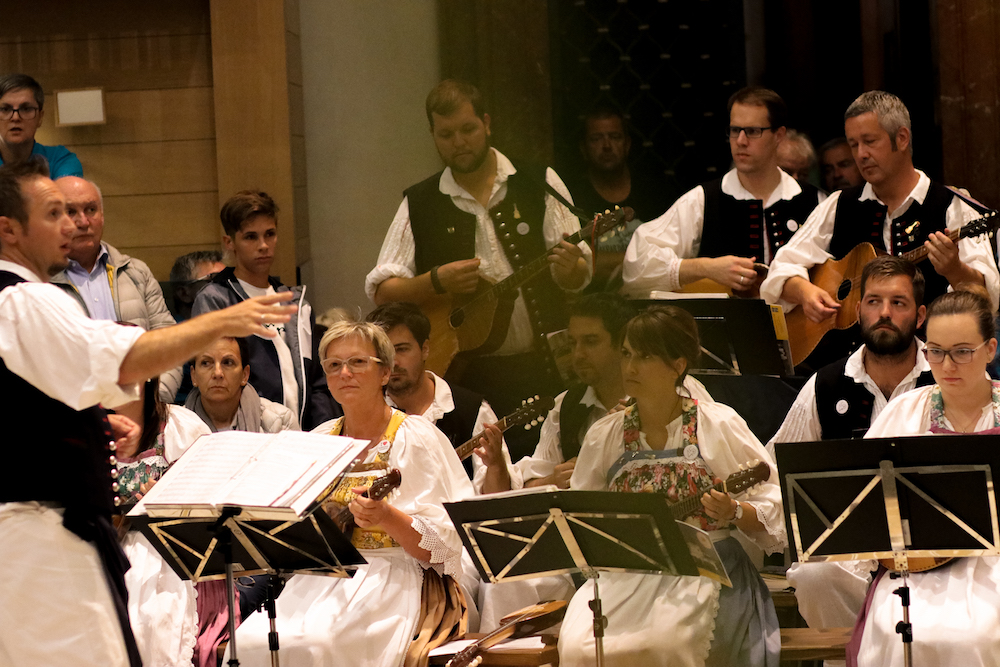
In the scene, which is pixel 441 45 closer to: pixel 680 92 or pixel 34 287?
pixel 680 92

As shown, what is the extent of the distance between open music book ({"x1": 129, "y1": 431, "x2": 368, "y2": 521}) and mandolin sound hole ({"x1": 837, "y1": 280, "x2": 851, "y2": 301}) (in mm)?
1965

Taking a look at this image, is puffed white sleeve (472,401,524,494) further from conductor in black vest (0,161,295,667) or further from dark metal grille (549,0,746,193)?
dark metal grille (549,0,746,193)

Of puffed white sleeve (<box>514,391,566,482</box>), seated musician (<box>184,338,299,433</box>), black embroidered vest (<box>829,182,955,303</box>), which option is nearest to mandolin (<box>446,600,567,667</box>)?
puffed white sleeve (<box>514,391,566,482</box>)

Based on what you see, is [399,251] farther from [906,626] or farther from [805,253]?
[906,626]

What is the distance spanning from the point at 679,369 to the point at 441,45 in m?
2.28

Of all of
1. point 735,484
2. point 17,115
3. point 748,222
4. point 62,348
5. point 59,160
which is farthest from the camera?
point 59,160

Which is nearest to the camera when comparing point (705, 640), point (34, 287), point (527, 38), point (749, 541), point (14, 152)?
point (34, 287)

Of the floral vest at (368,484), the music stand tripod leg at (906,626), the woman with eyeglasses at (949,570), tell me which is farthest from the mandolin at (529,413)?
the music stand tripod leg at (906,626)

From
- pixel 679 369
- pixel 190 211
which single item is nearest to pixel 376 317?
pixel 679 369

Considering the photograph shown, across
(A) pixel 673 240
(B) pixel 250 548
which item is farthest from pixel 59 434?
(A) pixel 673 240

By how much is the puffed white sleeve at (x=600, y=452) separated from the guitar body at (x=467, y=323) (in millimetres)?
855

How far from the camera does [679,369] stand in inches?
136

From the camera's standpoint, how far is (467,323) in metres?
4.33

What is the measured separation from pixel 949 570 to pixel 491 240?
1.89 meters
